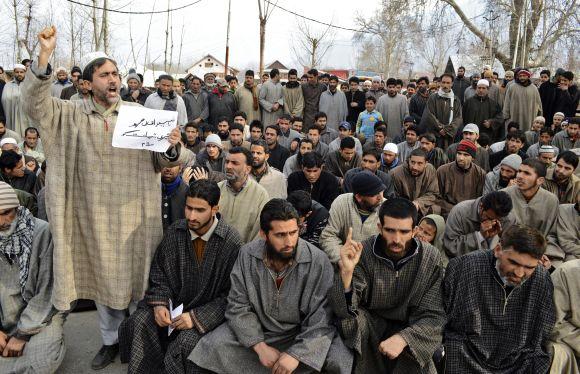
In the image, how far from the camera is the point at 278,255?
10.5 ft

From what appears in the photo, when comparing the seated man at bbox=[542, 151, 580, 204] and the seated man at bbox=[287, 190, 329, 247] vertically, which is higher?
the seated man at bbox=[542, 151, 580, 204]

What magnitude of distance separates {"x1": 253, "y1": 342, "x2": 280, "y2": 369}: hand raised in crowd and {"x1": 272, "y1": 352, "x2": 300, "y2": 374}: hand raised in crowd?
42mm

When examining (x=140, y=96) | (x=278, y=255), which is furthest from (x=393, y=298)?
(x=140, y=96)

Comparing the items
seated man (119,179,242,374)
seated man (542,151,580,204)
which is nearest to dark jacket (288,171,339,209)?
seated man (119,179,242,374)

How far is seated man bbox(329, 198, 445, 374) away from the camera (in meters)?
3.01

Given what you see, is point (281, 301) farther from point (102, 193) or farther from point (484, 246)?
point (484, 246)

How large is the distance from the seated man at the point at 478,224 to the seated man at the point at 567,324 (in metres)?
0.81

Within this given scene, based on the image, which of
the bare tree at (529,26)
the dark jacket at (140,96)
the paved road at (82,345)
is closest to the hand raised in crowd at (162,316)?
the paved road at (82,345)

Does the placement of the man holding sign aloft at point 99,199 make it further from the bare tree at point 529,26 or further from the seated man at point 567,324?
the bare tree at point 529,26

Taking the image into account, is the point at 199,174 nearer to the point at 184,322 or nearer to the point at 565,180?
the point at 184,322

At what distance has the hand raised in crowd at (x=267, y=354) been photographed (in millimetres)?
2994

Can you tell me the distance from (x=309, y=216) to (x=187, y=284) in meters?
1.41

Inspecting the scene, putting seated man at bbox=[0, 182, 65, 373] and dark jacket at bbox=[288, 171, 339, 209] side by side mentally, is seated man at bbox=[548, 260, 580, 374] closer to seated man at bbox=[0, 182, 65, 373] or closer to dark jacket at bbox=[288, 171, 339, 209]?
dark jacket at bbox=[288, 171, 339, 209]

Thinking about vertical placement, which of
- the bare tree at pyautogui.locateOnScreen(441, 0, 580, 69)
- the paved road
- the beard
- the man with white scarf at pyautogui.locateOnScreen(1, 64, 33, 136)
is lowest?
the paved road
